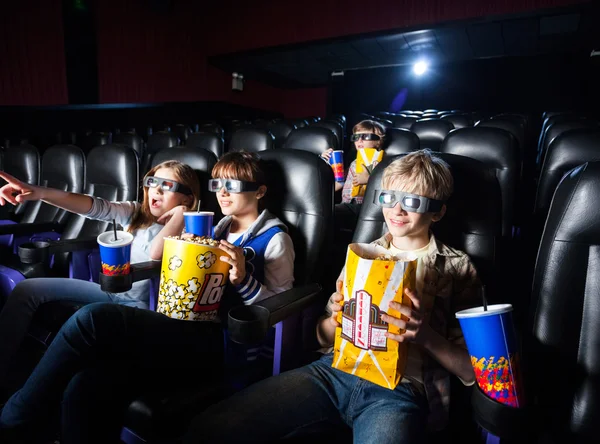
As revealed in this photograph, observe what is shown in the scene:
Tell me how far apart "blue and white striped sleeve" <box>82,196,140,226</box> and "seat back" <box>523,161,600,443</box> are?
168cm

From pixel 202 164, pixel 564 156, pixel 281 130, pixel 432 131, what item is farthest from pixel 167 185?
pixel 281 130

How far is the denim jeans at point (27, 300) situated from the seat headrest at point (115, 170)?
2.53 feet

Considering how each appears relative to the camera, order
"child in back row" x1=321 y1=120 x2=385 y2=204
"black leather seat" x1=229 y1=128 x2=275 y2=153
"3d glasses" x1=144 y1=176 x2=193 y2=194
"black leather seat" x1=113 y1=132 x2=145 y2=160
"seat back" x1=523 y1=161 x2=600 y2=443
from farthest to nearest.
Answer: "black leather seat" x1=113 y1=132 x2=145 y2=160
"black leather seat" x1=229 y1=128 x2=275 y2=153
"child in back row" x1=321 y1=120 x2=385 y2=204
"3d glasses" x1=144 y1=176 x2=193 y2=194
"seat back" x1=523 y1=161 x2=600 y2=443

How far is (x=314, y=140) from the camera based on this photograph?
10.5 ft

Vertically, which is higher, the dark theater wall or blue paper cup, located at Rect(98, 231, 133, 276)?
the dark theater wall

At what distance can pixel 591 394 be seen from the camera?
34.0 inches

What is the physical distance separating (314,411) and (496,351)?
522 millimetres

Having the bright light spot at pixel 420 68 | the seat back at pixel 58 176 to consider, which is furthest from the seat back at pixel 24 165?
the bright light spot at pixel 420 68

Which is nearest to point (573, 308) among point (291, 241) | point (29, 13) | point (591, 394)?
point (591, 394)

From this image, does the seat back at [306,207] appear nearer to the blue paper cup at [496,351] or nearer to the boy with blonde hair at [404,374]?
the boy with blonde hair at [404,374]

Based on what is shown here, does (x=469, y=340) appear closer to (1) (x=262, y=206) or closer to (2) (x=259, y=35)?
(1) (x=262, y=206)

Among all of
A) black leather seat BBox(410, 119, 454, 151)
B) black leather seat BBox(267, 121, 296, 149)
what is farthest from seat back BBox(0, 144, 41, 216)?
black leather seat BBox(410, 119, 454, 151)

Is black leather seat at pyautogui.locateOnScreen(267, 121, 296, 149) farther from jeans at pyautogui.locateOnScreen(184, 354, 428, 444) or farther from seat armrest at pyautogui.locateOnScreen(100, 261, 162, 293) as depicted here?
jeans at pyautogui.locateOnScreen(184, 354, 428, 444)

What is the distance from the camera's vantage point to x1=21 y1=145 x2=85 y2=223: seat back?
2795mm
